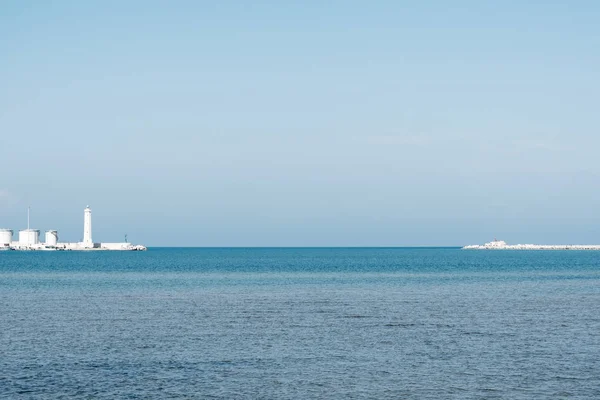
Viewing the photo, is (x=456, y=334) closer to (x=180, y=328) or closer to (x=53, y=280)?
(x=180, y=328)

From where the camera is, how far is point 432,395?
92.1 feet

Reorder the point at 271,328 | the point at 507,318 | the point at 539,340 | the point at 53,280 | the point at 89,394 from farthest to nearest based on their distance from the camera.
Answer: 1. the point at 53,280
2. the point at 507,318
3. the point at 271,328
4. the point at 539,340
5. the point at 89,394

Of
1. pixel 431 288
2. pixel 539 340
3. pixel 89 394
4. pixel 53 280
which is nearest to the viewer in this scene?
pixel 89 394

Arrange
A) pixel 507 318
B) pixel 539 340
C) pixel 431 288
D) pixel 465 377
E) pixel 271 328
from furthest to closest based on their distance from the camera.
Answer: pixel 431 288 → pixel 507 318 → pixel 271 328 → pixel 539 340 → pixel 465 377

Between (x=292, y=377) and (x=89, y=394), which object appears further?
(x=292, y=377)

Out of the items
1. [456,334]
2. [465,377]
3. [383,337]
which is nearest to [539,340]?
[456,334]

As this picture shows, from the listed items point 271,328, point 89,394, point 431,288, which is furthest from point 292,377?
point 431,288

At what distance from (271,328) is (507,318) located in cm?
1616

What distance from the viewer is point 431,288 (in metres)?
79.2

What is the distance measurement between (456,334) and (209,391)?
18.1m

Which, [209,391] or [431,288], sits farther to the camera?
[431,288]

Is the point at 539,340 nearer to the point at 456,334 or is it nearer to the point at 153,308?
the point at 456,334

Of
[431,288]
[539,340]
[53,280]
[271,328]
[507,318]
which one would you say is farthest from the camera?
[53,280]

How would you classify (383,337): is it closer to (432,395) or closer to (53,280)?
(432,395)
